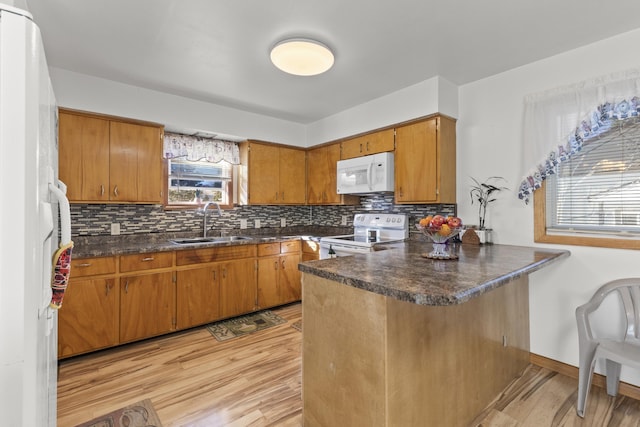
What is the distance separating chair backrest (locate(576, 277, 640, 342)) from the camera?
6.27ft

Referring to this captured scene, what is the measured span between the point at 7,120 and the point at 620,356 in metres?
2.76

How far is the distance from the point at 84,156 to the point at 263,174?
5.95ft

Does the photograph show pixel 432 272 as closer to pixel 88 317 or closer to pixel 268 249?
pixel 268 249

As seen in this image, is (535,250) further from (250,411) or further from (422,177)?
(250,411)

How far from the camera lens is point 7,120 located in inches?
27.1

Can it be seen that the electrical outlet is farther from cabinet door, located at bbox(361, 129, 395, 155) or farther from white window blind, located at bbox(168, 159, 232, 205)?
cabinet door, located at bbox(361, 129, 395, 155)

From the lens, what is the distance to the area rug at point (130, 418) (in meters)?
1.75

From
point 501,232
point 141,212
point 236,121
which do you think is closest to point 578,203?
point 501,232

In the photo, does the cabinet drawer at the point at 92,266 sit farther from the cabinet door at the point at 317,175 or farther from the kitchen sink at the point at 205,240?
the cabinet door at the point at 317,175

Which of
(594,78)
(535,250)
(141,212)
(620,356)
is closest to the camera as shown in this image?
(620,356)

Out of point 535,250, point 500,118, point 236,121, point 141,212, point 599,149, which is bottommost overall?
point 535,250

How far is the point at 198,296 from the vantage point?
3.04m

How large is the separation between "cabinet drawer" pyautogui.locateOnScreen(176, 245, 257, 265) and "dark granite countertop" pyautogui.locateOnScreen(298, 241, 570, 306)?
68.7 inches

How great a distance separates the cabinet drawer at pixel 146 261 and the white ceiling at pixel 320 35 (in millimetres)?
1598
